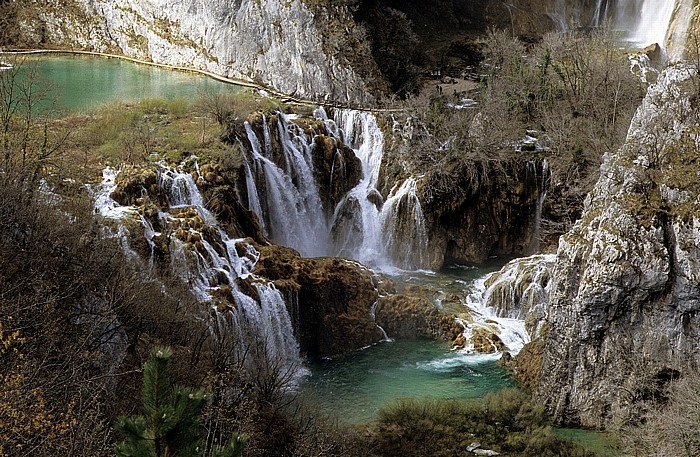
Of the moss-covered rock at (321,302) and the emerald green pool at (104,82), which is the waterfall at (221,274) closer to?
the moss-covered rock at (321,302)

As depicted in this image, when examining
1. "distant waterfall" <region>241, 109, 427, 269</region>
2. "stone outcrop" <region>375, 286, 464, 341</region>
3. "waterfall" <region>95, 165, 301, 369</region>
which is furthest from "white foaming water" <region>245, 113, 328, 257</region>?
"stone outcrop" <region>375, 286, 464, 341</region>

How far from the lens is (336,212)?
32094 millimetres

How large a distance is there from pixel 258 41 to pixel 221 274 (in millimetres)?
20696

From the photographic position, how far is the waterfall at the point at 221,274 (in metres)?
21.1

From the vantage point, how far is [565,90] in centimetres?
3578

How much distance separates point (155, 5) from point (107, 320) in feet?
113

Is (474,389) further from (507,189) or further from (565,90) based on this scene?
(565,90)

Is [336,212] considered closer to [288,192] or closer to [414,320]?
[288,192]

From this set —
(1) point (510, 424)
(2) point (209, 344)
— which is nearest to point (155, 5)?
(2) point (209, 344)

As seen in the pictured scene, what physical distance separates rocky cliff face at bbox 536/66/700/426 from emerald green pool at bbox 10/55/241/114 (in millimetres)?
21577

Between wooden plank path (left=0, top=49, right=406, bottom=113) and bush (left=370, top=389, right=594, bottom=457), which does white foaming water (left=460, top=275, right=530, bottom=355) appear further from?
wooden plank path (left=0, top=49, right=406, bottom=113)

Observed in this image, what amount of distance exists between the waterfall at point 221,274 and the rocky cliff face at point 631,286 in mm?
8295

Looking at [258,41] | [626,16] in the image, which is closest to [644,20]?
[626,16]

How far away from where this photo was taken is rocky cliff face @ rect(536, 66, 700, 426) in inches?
742
